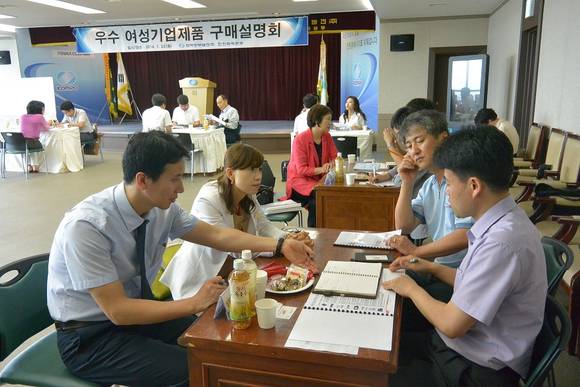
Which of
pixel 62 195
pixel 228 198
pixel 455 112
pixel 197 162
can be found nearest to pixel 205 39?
pixel 197 162

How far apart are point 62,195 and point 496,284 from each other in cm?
627

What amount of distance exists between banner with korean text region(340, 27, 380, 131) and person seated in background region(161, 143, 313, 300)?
7267mm

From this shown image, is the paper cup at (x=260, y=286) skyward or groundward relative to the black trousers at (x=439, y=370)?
skyward

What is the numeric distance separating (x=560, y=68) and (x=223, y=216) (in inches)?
163

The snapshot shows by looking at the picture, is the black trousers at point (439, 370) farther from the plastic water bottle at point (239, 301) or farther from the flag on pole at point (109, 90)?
the flag on pole at point (109, 90)

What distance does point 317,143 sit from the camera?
3941 mm

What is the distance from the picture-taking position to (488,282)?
1.17 m

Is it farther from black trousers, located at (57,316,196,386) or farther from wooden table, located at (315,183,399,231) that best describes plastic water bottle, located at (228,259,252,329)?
wooden table, located at (315,183,399,231)

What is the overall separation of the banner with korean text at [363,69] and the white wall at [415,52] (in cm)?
19

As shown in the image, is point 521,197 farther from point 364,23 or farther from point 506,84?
point 364,23

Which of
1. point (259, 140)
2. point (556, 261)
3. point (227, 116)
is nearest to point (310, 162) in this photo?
point (556, 261)

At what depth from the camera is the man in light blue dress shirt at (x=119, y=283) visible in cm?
140

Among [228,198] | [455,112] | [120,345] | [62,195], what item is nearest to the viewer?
[120,345]

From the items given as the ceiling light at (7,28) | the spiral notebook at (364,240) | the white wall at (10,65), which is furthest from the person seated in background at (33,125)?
the spiral notebook at (364,240)
